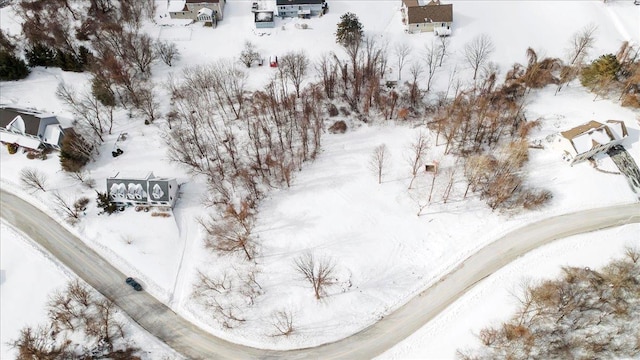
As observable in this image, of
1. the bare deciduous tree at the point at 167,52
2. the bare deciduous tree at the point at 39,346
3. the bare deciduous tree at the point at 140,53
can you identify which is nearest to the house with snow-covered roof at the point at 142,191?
the bare deciduous tree at the point at 39,346

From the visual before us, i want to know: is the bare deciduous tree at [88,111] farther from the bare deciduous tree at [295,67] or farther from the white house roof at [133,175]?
the bare deciduous tree at [295,67]

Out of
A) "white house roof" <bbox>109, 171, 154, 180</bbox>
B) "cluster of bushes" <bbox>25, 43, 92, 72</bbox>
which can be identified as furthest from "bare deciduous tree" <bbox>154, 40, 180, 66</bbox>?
"white house roof" <bbox>109, 171, 154, 180</bbox>

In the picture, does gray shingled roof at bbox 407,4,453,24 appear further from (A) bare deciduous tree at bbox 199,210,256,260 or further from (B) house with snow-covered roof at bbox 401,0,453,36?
(A) bare deciduous tree at bbox 199,210,256,260

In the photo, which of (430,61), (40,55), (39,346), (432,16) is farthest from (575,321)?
(40,55)

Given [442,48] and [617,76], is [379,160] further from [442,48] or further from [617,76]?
[617,76]

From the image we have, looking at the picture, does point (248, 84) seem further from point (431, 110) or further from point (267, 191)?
point (431, 110)
